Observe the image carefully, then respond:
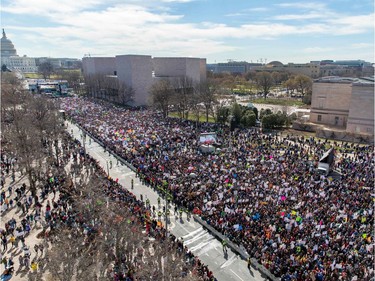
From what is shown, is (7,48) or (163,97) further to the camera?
(7,48)

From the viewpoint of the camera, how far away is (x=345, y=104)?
1901 inches

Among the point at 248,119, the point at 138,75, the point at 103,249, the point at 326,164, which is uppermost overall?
the point at 138,75

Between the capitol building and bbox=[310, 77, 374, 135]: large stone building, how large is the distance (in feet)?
577

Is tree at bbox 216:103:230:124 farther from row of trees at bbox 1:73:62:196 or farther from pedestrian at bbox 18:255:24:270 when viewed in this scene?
pedestrian at bbox 18:255:24:270

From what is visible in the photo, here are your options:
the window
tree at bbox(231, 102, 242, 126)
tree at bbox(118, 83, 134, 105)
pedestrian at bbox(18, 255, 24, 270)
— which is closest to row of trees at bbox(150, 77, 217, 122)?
tree at bbox(231, 102, 242, 126)

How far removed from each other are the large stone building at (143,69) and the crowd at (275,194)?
3200cm

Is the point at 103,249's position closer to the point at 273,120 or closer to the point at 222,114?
the point at 273,120

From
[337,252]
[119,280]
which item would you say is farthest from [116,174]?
[337,252]

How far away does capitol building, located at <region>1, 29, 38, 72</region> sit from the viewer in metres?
179

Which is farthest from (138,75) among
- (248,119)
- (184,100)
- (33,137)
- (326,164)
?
(326,164)

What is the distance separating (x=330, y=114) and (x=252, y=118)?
14.6m

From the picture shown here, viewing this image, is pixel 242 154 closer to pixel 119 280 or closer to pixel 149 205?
pixel 149 205

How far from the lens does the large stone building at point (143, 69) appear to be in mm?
68312

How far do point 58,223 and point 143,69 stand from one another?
5559cm
